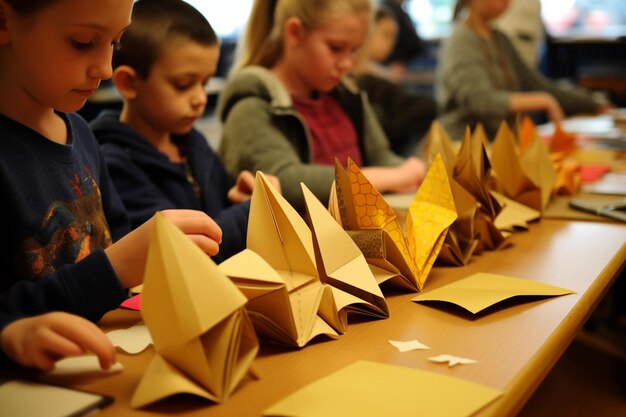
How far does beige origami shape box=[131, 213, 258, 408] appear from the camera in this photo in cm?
55

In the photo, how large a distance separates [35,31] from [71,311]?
11.7 inches

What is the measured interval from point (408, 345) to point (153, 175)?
2.43 ft

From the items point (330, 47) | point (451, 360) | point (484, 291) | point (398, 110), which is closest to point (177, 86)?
point (330, 47)

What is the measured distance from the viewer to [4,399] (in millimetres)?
559

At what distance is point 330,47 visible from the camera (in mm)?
1567

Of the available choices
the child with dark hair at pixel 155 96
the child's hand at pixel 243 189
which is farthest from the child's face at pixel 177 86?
the child's hand at pixel 243 189

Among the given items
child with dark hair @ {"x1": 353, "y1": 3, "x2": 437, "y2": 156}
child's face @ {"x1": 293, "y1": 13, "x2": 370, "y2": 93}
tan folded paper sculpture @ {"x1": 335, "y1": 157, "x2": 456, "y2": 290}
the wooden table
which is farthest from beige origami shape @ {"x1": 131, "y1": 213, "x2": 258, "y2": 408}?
child with dark hair @ {"x1": 353, "y1": 3, "x2": 437, "y2": 156}

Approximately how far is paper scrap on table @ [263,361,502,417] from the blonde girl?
0.80 m

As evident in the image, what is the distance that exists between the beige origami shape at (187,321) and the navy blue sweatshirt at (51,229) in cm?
15

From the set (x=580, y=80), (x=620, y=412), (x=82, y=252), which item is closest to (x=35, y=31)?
(x=82, y=252)

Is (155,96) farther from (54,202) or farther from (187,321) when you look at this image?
(187,321)

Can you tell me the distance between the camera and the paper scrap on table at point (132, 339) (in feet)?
2.14

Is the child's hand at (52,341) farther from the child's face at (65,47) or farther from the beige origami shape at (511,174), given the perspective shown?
the beige origami shape at (511,174)

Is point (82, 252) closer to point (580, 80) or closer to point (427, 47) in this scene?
point (580, 80)
